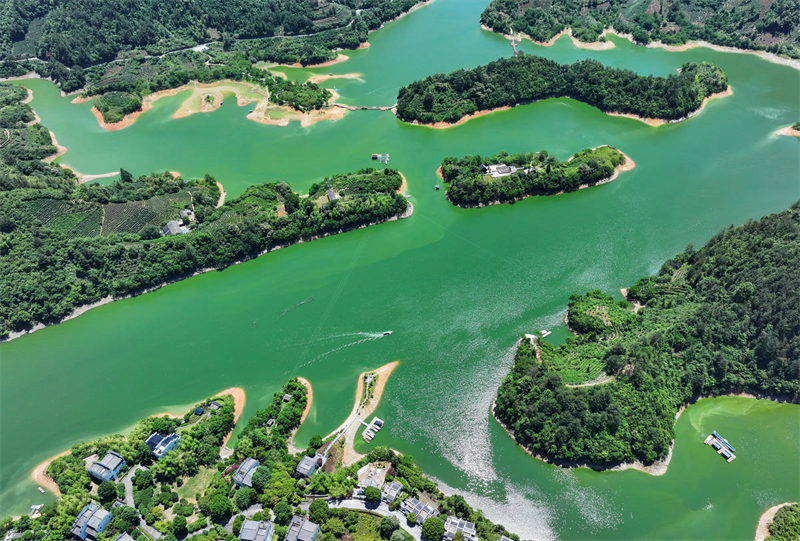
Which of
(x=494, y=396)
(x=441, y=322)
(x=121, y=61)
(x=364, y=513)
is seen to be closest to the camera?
(x=364, y=513)

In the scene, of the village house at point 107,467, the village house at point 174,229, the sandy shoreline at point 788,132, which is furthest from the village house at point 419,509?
the sandy shoreline at point 788,132

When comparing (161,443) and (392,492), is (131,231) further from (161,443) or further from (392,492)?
(392,492)

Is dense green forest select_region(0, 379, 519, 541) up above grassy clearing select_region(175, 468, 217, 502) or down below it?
above

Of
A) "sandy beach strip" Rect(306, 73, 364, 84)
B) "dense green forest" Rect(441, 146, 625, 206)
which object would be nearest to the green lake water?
"dense green forest" Rect(441, 146, 625, 206)

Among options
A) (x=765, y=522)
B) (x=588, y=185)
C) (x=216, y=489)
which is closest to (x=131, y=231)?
(x=216, y=489)

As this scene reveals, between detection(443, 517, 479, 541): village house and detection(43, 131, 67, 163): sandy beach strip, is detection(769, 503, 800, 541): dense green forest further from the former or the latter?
detection(43, 131, 67, 163): sandy beach strip

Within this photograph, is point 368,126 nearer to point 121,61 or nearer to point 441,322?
point 441,322

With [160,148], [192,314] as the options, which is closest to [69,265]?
[192,314]
